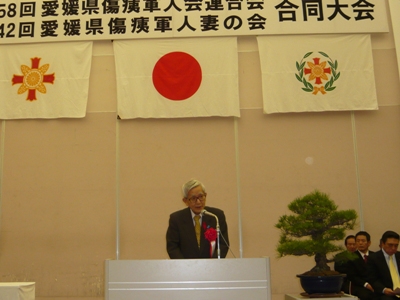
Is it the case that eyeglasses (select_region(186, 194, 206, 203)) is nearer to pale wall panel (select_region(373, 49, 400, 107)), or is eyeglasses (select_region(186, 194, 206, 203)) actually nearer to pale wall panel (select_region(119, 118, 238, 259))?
pale wall panel (select_region(119, 118, 238, 259))

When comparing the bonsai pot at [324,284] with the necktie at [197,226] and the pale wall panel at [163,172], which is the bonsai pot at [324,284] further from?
the pale wall panel at [163,172]

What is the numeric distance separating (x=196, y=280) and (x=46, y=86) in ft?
14.2

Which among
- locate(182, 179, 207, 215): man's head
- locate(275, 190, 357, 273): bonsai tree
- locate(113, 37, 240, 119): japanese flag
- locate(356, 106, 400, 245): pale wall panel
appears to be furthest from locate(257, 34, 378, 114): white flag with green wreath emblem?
locate(275, 190, 357, 273): bonsai tree

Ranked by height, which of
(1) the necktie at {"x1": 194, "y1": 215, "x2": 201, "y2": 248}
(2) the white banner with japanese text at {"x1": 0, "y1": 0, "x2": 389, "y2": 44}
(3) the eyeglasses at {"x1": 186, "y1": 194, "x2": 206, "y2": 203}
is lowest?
(1) the necktie at {"x1": 194, "y1": 215, "x2": 201, "y2": 248}

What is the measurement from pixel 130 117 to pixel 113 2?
4.91 feet

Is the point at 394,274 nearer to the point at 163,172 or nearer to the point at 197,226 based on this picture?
the point at 197,226

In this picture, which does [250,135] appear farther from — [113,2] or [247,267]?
[247,267]

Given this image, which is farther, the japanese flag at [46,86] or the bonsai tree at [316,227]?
the japanese flag at [46,86]

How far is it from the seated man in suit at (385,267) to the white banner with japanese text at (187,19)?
9.35ft

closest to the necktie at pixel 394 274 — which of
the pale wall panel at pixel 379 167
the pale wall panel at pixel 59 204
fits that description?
the pale wall panel at pixel 379 167

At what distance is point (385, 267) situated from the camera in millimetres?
4656

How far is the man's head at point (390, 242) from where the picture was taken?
183 inches

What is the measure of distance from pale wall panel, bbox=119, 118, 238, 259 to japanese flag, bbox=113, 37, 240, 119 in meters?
0.24

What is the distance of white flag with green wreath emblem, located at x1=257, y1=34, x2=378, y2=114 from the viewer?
245 inches
